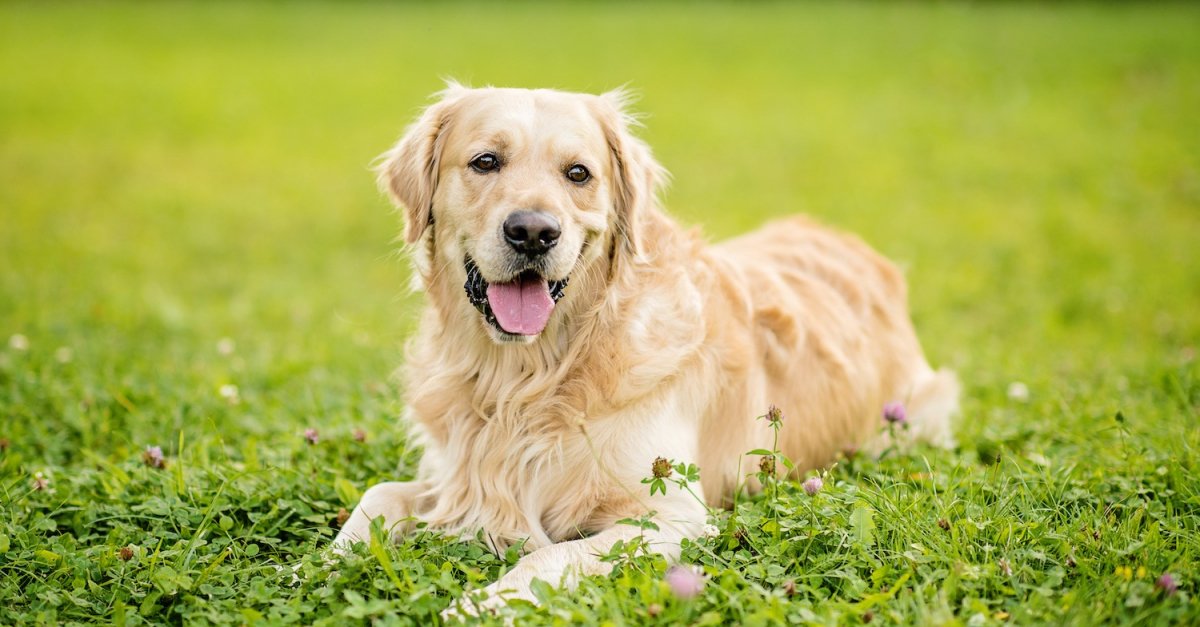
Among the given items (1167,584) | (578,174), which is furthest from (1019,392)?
(578,174)

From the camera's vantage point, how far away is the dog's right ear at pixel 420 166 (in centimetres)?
349

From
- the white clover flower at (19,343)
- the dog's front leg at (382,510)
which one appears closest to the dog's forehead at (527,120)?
the dog's front leg at (382,510)

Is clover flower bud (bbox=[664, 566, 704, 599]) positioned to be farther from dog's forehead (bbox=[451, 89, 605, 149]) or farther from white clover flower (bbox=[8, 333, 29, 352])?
white clover flower (bbox=[8, 333, 29, 352])

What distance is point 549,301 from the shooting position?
10.6ft

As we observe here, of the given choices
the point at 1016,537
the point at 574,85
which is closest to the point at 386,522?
the point at 1016,537

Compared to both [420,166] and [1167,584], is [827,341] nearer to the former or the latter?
[1167,584]

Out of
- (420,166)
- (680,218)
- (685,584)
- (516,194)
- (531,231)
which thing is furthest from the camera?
(680,218)

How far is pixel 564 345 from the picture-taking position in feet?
11.0

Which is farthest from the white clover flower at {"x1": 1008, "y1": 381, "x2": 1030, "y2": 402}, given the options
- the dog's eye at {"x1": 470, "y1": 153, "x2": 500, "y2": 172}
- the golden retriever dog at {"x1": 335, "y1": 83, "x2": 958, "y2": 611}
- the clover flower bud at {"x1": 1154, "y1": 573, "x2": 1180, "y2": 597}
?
the dog's eye at {"x1": 470, "y1": 153, "x2": 500, "y2": 172}

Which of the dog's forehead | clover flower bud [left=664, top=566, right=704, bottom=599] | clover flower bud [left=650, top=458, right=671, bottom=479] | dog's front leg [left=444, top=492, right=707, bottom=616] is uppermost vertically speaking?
the dog's forehead

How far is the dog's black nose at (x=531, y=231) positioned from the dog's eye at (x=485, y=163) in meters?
0.33

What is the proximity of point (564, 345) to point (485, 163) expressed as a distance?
2.38 feet

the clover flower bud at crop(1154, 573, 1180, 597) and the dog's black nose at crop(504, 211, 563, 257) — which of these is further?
the dog's black nose at crop(504, 211, 563, 257)

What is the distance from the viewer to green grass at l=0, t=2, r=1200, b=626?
2.78 m
